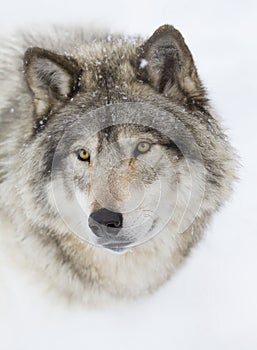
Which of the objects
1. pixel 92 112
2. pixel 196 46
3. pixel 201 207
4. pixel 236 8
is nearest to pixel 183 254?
pixel 201 207

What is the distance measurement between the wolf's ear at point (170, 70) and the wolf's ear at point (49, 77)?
38cm

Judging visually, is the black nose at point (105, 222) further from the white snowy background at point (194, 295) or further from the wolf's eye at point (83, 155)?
the white snowy background at point (194, 295)

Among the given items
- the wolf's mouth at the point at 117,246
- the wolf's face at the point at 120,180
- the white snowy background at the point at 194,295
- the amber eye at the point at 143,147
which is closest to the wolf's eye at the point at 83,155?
the wolf's face at the point at 120,180

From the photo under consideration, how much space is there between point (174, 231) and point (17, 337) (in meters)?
1.19

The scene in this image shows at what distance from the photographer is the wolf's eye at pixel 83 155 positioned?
10.2 ft

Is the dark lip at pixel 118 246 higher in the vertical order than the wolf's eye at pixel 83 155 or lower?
lower

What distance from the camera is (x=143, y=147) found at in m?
3.06

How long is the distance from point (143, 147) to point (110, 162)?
0.19 metres

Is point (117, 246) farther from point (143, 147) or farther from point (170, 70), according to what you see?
point (170, 70)

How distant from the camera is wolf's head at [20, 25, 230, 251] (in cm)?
304

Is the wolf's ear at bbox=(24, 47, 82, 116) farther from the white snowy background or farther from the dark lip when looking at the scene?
the white snowy background

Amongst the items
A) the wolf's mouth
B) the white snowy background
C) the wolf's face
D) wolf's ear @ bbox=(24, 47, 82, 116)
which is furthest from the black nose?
the white snowy background

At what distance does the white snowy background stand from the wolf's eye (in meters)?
1.11

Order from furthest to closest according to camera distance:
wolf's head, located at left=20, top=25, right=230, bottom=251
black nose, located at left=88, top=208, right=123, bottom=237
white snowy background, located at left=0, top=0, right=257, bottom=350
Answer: white snowy background, located at left=0, top=0, right=257, bottom=350
wolf's head, located at left=20, top=25, right=230, bottom=251
black nose, located at left=88, top=208, right=123, bottom=237
